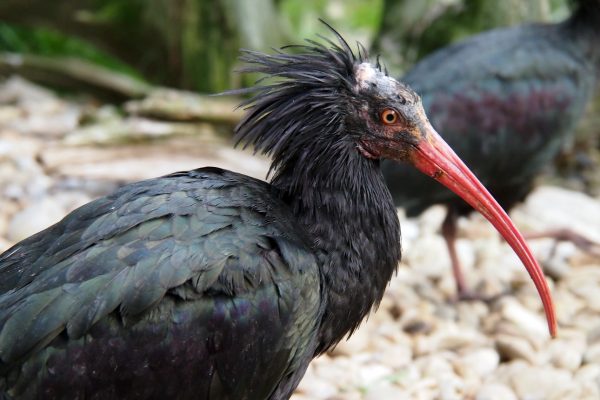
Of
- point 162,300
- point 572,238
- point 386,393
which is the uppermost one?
point 572,238

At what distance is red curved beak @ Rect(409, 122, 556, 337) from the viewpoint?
11.6ft

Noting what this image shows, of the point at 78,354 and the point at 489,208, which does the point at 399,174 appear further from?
the point at 78,354

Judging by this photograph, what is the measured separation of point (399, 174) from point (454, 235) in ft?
2.70

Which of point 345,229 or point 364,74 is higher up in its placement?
point 364,74

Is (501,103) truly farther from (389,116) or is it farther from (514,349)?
(389,116)

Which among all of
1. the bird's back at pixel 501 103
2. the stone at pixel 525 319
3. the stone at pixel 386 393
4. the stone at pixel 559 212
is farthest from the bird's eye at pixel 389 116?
the stone at pixel 559 212

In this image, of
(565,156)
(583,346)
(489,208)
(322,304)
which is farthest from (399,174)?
(565,156)

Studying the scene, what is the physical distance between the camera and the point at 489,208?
141 inches

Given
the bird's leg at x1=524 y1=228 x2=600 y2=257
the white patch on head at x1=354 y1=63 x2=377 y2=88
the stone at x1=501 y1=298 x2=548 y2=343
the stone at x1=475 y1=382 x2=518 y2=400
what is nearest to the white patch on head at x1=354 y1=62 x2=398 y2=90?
the white patch on head at x1=354 y1=63 x2=377 y2=88

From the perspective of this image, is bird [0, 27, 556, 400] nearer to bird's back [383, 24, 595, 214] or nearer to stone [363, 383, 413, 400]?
stone [363, 383, 413, 400]

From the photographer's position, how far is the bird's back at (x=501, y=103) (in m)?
5.73

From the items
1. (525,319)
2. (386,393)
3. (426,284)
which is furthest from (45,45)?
(386,393)

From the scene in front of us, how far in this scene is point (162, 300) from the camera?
9.71ft

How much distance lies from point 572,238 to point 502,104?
46.5 inches
